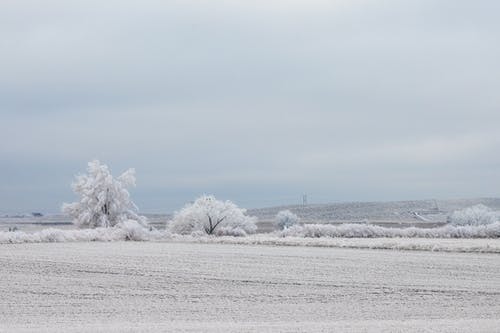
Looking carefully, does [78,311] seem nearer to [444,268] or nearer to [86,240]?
[444,268]

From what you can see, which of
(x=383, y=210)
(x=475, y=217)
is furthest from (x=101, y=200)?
(x=383, y=210)

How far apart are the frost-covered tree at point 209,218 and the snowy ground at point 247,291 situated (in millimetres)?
15537

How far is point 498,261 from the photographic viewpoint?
29453 millimetres

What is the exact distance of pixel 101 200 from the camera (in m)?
50.1

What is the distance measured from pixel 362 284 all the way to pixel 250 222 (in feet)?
92.8

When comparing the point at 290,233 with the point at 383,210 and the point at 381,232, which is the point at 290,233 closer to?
the point at 381,232

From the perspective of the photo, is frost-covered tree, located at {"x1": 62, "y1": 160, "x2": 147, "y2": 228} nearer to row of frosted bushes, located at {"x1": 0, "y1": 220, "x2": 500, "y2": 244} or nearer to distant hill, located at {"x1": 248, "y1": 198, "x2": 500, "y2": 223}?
row of frosted bushes, located at {"x1": 0, "y1": 220, "x2": 500, "y2": 244}

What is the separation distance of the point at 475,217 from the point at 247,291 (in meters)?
33.6

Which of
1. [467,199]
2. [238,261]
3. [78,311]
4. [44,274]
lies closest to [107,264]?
[44,274]

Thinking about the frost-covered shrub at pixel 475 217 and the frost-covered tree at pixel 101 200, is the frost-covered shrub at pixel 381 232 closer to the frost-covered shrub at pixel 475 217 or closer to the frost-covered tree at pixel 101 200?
the frost-covered shrub at pixel 475 217

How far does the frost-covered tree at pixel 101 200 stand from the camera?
50438mm

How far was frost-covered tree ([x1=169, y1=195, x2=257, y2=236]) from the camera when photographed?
50.5m

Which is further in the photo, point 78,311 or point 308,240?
point 308,240

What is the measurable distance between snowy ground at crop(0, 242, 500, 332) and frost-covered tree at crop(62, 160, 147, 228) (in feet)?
50.7
